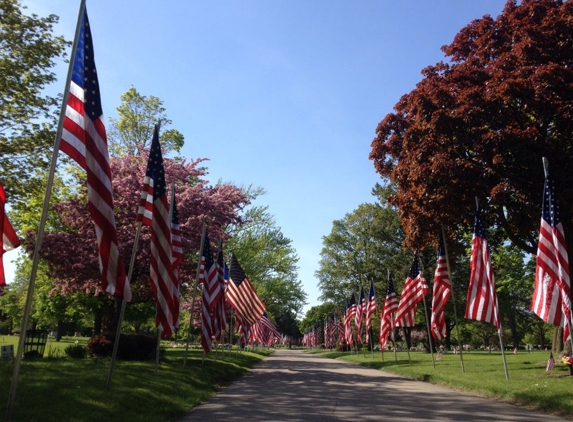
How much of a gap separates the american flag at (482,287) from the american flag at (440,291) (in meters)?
4.32

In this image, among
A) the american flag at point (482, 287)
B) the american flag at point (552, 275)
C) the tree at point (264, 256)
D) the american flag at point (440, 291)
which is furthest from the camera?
the tree at point (264, 256)

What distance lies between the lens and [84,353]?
2134 centimetres

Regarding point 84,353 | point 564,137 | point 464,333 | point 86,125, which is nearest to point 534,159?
point 564,137

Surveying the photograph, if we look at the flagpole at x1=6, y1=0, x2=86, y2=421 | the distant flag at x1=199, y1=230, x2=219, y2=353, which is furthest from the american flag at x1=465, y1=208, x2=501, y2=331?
the flagpole at x1=6, y1=0, x2=86, y2=421

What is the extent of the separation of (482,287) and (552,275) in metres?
3.37

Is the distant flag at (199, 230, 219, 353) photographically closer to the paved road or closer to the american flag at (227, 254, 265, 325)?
the paved road

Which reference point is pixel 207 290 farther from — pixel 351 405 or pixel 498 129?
pixel 498 129

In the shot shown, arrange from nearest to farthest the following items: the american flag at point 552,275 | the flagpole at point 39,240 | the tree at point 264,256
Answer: the flagpole at point 39,240 < the american flag at point 552,275 < the tree at point 264,256

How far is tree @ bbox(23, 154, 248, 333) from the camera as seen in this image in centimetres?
2262

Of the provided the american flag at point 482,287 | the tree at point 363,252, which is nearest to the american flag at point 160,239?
the american flag at point 482,287

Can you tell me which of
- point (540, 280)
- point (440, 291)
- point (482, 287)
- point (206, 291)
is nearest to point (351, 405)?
point (540, 280)

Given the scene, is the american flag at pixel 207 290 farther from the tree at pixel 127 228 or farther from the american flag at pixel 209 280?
the tree at pixel 127 228

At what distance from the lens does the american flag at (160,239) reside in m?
12.6

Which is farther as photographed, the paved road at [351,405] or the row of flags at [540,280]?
the row of flags at [540,280]
